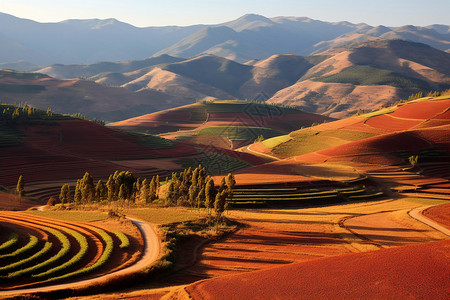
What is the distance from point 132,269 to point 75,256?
677 centimetres

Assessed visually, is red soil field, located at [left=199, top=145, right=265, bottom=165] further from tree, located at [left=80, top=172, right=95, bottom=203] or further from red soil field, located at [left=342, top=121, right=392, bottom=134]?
tree, located at [left=80, top=172, right=95, bottom=203]

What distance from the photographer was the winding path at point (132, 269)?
3397 cm

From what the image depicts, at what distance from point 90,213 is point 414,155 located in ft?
336

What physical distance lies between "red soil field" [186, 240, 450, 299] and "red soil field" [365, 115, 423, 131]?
125336 millimetres

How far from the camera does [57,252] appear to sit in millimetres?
43875

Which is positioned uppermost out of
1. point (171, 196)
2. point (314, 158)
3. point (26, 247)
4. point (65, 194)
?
point (314, 158)

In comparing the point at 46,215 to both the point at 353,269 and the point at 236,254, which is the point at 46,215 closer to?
the point at 236,254

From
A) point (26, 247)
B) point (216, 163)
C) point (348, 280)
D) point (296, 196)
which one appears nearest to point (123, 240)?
point (26, 247)

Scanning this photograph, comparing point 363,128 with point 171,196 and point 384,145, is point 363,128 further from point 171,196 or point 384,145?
point 171,196

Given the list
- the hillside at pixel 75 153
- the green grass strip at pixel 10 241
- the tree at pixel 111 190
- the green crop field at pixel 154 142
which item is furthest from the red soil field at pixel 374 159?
the green grass strip at pixel 10 241

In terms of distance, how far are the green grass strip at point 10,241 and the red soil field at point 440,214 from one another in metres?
64.5

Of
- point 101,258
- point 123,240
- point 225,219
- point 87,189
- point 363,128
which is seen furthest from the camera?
point 363,128

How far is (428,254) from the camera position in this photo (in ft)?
136

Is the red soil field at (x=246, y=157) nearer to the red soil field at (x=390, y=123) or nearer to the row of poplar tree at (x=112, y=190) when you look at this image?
the red soil field at (x=390, y=123)
